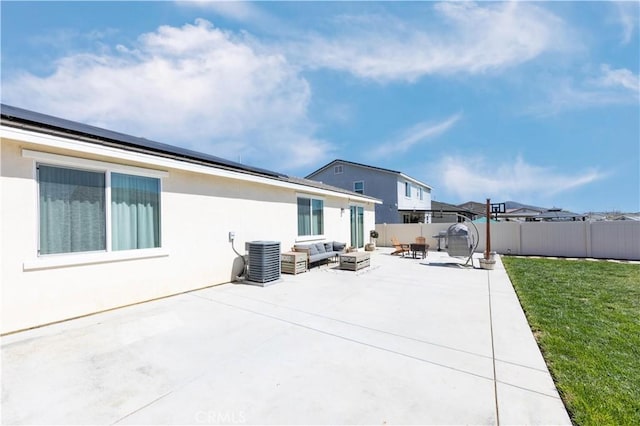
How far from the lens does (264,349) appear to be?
372cm

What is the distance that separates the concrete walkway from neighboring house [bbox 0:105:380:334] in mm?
563

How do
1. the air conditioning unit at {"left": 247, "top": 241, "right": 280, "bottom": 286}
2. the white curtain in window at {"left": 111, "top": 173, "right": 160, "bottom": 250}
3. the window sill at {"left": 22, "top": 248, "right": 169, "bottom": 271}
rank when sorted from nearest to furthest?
the window sill at {"left": 22, "top": 248, "right": 169, "bottom": 271}, the white curtain in window at {"left": 111, "top": 173, "right": 160, "bottom": 250}, the air conditioning unit at {"left": 247, "top": 241, "right": 280, "bottom": 286}

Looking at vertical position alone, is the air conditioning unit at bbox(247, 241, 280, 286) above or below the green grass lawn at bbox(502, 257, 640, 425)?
above

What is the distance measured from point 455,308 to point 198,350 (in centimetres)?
479

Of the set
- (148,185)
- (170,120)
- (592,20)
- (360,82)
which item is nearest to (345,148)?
(360,82)

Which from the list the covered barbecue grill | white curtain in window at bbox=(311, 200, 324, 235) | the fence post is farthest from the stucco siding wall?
the fence post

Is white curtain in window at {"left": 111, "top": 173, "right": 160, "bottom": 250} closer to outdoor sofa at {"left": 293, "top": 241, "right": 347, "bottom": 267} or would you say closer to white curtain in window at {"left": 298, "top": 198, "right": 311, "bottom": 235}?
outdoor sofa at {"left": 293, "top": 241, "right": 347, "bottom": 267}

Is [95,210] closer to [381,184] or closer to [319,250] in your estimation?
[319,250]

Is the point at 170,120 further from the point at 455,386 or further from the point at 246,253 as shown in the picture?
the point at 455,386

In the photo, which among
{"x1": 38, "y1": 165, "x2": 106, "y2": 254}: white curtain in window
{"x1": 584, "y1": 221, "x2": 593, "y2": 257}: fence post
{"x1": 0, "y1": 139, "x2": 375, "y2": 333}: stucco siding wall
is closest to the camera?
{"x1": 0, "y1": 139, "x2": 375, "y2": 333}: stucco siding wall

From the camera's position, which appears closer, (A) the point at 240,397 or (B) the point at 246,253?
(A) the point at 240,397

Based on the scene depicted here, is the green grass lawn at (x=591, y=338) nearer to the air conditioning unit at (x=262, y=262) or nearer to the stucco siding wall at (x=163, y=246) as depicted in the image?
the air conditioning unit at (x=262, y=262)

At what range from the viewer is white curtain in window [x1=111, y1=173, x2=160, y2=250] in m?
5.45

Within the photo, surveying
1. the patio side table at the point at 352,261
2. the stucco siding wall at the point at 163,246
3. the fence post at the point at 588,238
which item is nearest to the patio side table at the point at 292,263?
the stucco siding wall at the point at 163,246
